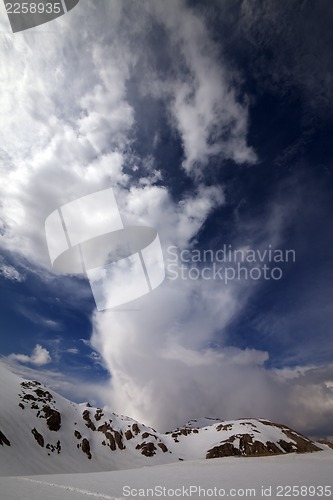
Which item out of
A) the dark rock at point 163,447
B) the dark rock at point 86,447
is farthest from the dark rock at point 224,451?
the dark rock at point 86,447

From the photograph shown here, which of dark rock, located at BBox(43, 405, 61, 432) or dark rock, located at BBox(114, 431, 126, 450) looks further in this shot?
dark rock, located at BBox(114, 431, 126, 450)

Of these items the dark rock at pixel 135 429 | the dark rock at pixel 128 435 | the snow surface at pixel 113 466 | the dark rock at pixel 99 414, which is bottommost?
the snow surface at pixel 113 466

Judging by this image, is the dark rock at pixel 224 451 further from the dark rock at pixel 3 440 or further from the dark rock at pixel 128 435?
the dark rock at pixel 3 440

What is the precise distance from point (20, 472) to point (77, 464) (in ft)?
143

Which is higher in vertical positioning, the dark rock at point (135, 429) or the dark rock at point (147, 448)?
the dark rock at point (135, 429)

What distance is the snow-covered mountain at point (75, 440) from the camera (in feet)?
290

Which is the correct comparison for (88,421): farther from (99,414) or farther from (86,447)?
(86,447)

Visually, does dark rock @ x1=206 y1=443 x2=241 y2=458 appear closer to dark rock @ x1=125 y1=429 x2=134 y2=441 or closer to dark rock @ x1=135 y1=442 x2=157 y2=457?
dark rock @ x1=135 y1=442 x2=157 y2=457

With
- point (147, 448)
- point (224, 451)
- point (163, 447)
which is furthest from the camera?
point (224, 451)

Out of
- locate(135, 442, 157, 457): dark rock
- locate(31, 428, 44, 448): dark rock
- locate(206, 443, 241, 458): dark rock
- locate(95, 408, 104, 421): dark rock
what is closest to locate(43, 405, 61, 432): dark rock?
locate(31, 428, 44, 448): dark rock

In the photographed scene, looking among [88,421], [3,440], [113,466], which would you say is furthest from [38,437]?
[88,421]

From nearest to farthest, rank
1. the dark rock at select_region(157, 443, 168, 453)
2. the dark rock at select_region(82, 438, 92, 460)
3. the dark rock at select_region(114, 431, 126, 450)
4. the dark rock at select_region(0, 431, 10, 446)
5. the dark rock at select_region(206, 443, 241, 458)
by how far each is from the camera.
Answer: the dark rock at select_region(0, 431, 10, 446)
the dark rock at select_region(82, 438, 92, 460)
the dark rock at select_region(114, 431, 126, 450)
the dark rock at select_region(157, 443, 168, 453)
the dark rock at select_region(206, 443, 241, 458)

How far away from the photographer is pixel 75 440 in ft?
400

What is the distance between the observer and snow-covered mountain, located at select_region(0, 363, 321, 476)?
8850 cm
